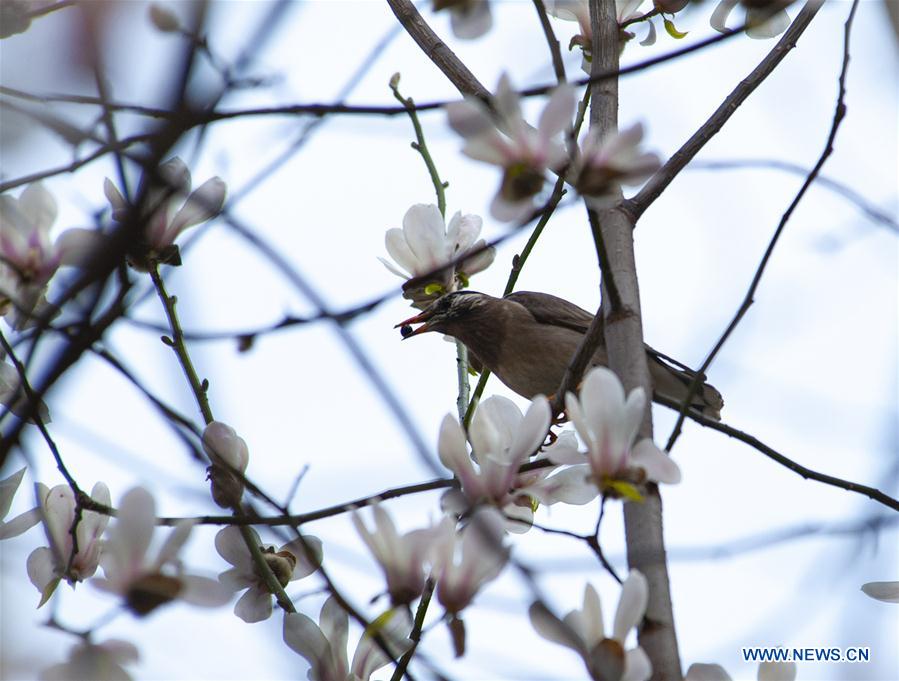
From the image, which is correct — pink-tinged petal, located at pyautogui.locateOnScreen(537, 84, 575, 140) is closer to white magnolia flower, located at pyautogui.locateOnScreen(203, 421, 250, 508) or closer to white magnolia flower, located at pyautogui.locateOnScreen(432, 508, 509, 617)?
white magnolia flower, located at pyautogui.locateOnScreen(432, 508, 509, 617)

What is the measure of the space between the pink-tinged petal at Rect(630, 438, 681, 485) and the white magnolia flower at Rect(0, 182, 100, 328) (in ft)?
3.78

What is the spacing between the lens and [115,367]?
1916 millimetres

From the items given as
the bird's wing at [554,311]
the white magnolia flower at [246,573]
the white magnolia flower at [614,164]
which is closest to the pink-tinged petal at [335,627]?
the white magnolia flower at [246,573]

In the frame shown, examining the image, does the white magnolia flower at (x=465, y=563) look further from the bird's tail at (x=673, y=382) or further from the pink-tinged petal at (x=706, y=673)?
the bird's tail at (x=673, y=382)

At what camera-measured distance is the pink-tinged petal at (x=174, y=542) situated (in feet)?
5.55

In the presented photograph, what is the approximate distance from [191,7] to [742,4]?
1.38m

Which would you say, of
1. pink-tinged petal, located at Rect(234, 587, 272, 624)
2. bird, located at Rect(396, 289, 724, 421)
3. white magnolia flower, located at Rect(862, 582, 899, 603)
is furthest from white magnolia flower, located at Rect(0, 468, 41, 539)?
bird, located at Rect(396, 289, 724, 421)

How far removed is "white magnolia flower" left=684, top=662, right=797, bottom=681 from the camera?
182 centimetres

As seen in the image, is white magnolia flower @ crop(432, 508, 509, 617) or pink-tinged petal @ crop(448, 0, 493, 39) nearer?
white magnolia flower @ crop(432, 508, 509, 617)

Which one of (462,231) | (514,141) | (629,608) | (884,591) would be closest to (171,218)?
(514,141)

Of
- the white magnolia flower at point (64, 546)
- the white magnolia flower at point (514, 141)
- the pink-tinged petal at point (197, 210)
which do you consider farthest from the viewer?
the pink-tinged petal at point (197, 210)

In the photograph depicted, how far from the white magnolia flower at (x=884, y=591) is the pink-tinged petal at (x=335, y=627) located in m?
1.12

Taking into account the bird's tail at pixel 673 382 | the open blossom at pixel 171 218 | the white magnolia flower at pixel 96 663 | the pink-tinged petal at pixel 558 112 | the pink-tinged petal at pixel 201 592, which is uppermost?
the bird's tail at pixel 673 382

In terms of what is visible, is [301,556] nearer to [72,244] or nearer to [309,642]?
[309,642]
